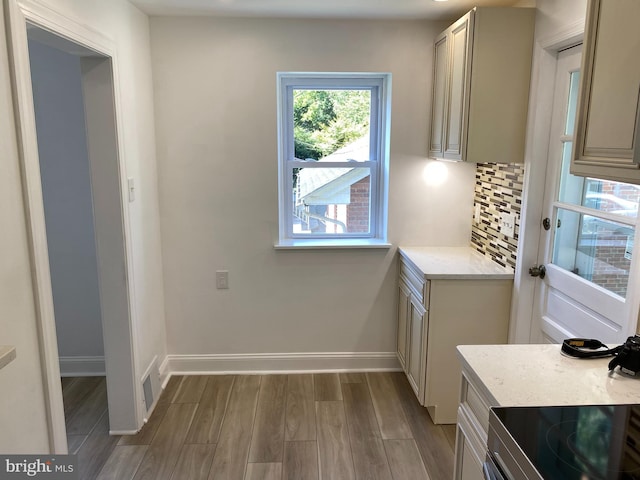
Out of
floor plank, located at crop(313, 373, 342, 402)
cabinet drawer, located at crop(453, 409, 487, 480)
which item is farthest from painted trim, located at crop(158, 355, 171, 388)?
cabinet drawer, located at crop(453, 409, 487, 480)

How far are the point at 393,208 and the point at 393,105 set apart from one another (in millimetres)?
696

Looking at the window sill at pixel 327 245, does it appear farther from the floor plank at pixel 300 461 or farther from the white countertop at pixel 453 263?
the floor plank at pixel 300 461

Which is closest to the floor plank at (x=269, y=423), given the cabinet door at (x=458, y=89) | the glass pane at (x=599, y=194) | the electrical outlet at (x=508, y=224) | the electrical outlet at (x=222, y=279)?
the electrical outlet at (x=222, y=279)

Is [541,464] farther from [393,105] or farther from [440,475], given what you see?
[393,105]

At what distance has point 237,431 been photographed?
8.84 ft

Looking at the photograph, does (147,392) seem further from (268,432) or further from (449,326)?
(449,326)

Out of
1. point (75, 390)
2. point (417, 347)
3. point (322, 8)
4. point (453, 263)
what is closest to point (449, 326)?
point (417, 347)

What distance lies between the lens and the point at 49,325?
5.43 ft

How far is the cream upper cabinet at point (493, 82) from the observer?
2.40 m

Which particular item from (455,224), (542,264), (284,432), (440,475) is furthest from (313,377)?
(542,264)

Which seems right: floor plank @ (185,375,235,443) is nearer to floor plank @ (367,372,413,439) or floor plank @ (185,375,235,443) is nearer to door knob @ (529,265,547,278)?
floor plank @ (367,372,413,439)

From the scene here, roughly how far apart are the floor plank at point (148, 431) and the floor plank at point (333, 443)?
960mm

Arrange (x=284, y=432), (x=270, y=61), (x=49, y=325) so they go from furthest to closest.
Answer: (x=270, y=61), (x=284, y=432), (x=49, y=325)

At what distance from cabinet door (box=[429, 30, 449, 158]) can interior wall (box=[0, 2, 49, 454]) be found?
2239mm
